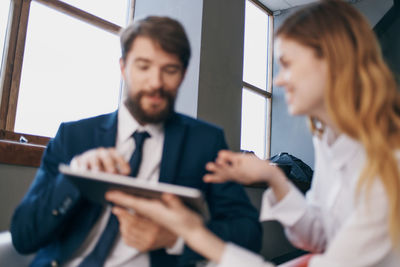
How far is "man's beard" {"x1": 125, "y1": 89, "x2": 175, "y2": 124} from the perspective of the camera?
1.14 m

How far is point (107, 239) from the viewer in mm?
1005

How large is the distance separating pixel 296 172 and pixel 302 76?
2.71 meters

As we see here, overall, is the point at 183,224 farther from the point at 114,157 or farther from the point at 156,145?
the point at 156,145

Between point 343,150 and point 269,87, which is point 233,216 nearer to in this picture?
point 343,150

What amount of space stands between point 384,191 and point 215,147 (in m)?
0.57

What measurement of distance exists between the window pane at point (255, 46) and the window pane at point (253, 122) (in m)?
0.20

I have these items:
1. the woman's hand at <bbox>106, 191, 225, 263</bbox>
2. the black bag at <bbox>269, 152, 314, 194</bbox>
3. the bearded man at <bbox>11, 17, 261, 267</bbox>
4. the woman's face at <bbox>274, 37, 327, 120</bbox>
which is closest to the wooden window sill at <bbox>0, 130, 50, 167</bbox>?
the bearded man at <bbox>11, 17, 261, 267</bbox>

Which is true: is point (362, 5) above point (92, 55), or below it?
above

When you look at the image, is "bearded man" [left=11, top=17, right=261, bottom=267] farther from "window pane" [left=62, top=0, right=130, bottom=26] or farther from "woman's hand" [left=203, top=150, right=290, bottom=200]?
"window pane" [left=62, top=0, right=130, bottom=26]

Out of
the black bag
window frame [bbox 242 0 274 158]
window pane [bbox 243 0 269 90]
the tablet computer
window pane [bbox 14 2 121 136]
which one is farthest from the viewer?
window frame [bbox 242 0 274 158]

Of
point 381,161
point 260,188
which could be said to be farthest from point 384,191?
point 260,188

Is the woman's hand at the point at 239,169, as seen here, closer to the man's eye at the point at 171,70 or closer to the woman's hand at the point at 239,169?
the woman's hand at the point at 239,169

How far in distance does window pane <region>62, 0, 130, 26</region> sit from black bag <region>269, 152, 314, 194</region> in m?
1.83

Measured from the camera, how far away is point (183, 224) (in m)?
0.79
